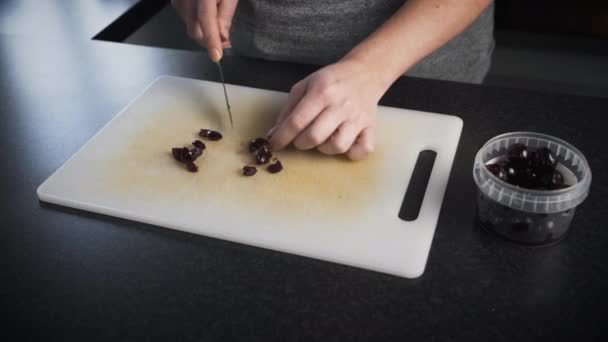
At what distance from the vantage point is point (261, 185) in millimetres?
1070

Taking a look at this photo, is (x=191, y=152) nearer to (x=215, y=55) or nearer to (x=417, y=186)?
(x=215, y=55)

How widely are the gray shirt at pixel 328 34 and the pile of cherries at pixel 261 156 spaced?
429 mm

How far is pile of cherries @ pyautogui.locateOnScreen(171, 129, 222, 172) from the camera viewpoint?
1.12m

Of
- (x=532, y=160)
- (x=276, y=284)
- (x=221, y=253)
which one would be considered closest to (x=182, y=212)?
(x=221, y=253)

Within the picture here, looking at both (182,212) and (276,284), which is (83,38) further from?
(276,284)

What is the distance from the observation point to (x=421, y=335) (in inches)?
31.9

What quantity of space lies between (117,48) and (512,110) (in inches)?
40.0

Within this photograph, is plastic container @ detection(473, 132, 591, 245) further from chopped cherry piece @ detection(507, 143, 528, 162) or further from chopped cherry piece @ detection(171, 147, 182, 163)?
Answer: chopped cherry piece @ detection(171, 147, 182, 163)

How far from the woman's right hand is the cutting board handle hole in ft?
1.56

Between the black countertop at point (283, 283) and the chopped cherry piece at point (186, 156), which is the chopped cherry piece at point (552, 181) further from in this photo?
the chopped cherry piece at point (186, 156)

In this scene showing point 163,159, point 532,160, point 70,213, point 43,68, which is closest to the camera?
point 532,160

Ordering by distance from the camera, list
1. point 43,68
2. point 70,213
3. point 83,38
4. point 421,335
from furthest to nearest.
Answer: point 83,38 < point 43,68 < point 70,213 < point 421,335

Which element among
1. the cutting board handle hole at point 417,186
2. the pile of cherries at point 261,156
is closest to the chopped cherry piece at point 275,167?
the pile of cherries at point 261,156

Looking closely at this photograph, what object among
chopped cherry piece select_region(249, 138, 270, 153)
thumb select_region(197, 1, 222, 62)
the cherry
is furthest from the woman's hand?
thumb select_region(197, 1, 222, 62)
